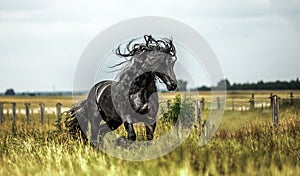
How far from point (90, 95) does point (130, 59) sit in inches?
83.0

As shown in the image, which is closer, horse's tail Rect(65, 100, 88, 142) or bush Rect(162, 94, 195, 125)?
horse's tail Rect(65, 100, 88, 142)

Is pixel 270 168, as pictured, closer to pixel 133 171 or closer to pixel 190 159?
pixel 190 159

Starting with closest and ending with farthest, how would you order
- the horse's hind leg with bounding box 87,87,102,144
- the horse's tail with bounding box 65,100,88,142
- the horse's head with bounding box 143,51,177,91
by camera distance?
the horse's head with bounding box 143,51,177,91 < the horse's hind leg with bounding box 87,87,102,144 < the horse's tail with bounding box 65,100,88,142

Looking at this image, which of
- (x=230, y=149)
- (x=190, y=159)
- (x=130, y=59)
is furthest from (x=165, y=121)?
(x=190, y=159)

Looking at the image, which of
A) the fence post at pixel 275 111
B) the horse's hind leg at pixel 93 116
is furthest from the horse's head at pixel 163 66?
the fence post at pixel 275 111

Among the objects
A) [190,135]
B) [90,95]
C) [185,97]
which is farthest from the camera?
[185,97]

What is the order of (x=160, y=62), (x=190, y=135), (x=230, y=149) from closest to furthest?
(x=230, y=149)
(x=160, y=62)
(x=190, y=135)

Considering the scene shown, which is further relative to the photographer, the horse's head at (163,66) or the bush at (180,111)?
the bush at (180,111)

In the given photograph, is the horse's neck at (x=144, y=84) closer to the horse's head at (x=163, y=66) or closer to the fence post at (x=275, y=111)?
the horse's head at (x=163, y=66)

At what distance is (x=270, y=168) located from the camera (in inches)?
322

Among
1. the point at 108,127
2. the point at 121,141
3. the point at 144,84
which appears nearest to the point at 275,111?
the point at 108,127

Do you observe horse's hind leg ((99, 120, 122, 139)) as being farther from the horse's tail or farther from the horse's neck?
the horse's neck

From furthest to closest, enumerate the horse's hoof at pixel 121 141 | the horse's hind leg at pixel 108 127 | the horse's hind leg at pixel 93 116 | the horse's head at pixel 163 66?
the horse's hind leg at pixel 93 116 → the horse's hind leg at pixel 108 127 → the horse's hoof at pixel 121 141 → the horse's head at pixel 163 66

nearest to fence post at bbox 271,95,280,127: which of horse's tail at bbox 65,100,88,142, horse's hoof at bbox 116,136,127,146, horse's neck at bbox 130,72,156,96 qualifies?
horse's tail at bbox 65,100,88,142
